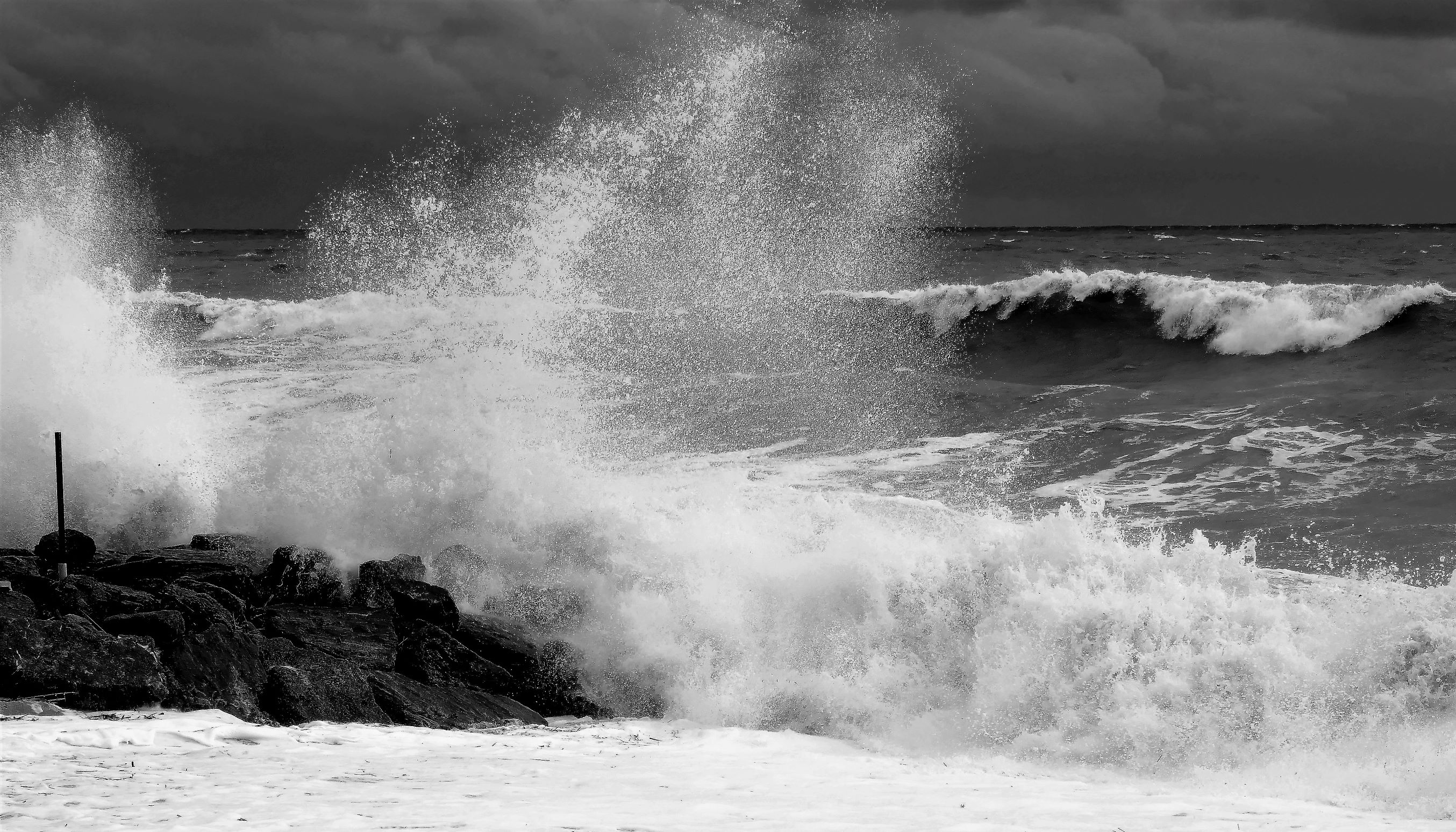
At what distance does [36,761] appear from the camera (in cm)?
536

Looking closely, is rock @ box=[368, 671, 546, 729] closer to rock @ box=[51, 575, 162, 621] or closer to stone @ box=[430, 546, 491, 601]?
rock @ box=[51, 575, 162, 621]

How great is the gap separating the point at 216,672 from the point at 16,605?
1.44 metres

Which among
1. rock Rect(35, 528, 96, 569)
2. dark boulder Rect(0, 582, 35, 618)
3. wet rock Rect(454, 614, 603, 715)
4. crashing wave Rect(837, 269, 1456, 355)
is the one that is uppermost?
crashing wave Rect(837, 269, 1456, 355)

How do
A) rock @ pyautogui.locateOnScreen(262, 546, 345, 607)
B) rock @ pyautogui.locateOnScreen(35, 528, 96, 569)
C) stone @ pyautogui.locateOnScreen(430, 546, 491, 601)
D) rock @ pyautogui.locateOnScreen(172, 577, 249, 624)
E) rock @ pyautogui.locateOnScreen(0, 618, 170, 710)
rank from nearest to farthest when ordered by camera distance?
rock @ pyautogui.locateOnScreen(0, 618, 170, 710)
rock @ pyautogui.locateOnScreen(172, 577, 249, 624)
rock @ pyautogui.locateOnScreen(262, 546, 345, 607)
rock @ pyautogui.locateOnScreen(35, 528, 96, 569)
stone @ pyautogui.locateOnScreen(430, 546, 491, 601)

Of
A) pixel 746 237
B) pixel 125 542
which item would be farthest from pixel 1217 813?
pixel 746 237

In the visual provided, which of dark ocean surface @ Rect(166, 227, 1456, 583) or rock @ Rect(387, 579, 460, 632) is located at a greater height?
dark ocean surface @ Rect(166, 227, 1456, 583)

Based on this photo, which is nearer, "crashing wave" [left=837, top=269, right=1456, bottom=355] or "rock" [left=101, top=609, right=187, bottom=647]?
"rock" [left=101, top=609, right=187, bottom=647]

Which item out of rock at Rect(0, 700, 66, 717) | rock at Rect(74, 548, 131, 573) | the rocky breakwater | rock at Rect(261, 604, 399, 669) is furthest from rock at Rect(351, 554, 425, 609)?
rock at Rect(0, 700, 66, 717)

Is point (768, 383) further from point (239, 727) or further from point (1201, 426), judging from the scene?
point (239, 727)

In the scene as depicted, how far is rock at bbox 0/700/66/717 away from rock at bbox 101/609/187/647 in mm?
852

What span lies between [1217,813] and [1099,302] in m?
21.1

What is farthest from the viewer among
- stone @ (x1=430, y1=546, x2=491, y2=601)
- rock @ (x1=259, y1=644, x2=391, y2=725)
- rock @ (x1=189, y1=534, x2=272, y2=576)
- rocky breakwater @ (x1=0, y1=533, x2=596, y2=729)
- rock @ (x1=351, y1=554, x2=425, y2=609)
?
rock @ (x1=189, y1=534, x2=272, y2=576)

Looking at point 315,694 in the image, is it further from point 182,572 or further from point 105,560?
point 105,560

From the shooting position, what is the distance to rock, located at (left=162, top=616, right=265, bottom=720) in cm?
638
